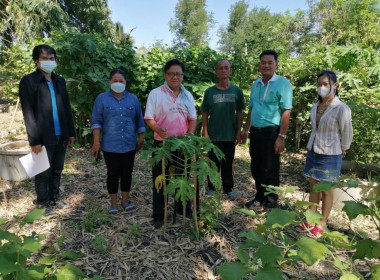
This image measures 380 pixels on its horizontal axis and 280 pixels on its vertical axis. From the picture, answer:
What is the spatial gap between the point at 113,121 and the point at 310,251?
2.52 metres

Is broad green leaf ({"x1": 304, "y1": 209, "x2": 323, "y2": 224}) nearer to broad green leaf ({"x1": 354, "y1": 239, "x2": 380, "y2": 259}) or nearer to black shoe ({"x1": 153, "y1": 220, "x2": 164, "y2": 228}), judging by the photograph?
broad green leaf ({"x1": 354, "y1": 239, "x2": 380, "y2": 259})

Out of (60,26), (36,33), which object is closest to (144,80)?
(36,33)

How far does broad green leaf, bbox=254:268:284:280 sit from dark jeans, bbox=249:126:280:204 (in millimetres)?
2430

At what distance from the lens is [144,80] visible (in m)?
6.21

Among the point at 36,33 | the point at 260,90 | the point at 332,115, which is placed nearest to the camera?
the point at 332,115

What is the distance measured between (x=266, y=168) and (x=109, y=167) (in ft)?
6.30

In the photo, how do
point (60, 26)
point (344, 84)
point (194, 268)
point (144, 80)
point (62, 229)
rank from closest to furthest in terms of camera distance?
point (194, 268) → point (62, 229) → point (344, 84) → point (144, 80) → point (60, 26)

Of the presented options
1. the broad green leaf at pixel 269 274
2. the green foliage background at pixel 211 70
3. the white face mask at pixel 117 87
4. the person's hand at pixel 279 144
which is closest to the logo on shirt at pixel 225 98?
the person's hand at pixel 279 144

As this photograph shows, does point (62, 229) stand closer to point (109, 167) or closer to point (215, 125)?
point (109, 167)

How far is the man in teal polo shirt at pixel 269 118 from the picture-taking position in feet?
11.0

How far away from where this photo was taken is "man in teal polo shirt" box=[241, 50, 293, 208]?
3.36 meters

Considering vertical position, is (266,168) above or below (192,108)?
below

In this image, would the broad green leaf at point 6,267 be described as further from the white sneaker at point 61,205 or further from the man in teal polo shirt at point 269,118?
the man in teal polo shirt at point 269,118

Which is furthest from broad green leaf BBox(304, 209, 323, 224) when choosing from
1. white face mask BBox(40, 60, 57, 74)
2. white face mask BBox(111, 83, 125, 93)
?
white face mask BBox(40, 60, 57, 74)
